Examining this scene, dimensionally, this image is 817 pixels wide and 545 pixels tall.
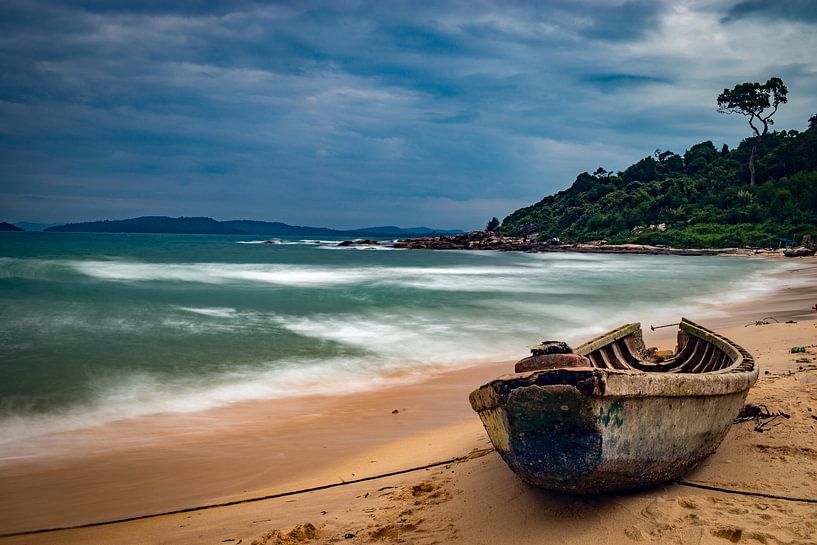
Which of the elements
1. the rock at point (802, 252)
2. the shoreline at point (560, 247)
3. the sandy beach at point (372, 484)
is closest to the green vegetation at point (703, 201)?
the shoreline at point (560, 247)

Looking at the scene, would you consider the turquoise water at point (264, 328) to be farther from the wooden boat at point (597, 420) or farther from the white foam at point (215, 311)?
the wooden boat at point (597, 420)

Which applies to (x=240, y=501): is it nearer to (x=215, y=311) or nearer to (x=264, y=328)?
(x=264, y=328)

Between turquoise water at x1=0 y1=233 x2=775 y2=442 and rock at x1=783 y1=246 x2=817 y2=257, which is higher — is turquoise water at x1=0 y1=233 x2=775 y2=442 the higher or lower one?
the lower one

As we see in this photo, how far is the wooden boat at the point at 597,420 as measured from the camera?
3.10m

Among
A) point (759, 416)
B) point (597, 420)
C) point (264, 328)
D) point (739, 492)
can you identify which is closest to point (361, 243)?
point (264, 328)

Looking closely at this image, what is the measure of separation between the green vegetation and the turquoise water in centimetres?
2056

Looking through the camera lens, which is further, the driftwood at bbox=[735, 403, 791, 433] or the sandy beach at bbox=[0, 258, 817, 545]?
the driftwood at bbox=[735, 403, 791, 433]

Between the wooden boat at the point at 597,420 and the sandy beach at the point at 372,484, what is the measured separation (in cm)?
23

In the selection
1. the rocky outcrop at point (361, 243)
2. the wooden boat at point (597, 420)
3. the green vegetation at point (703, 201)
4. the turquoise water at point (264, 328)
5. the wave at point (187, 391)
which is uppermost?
the green vegetation at point (703, 201)

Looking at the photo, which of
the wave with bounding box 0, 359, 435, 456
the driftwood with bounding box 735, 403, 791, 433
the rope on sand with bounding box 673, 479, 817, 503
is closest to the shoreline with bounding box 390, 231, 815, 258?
the wave with bounding box 0, 359, 435, 456

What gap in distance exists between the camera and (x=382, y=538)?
3539mm

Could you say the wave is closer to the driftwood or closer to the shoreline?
the driftwood

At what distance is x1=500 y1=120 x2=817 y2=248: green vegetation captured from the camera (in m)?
45.9

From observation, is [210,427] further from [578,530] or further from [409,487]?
[578,530]
